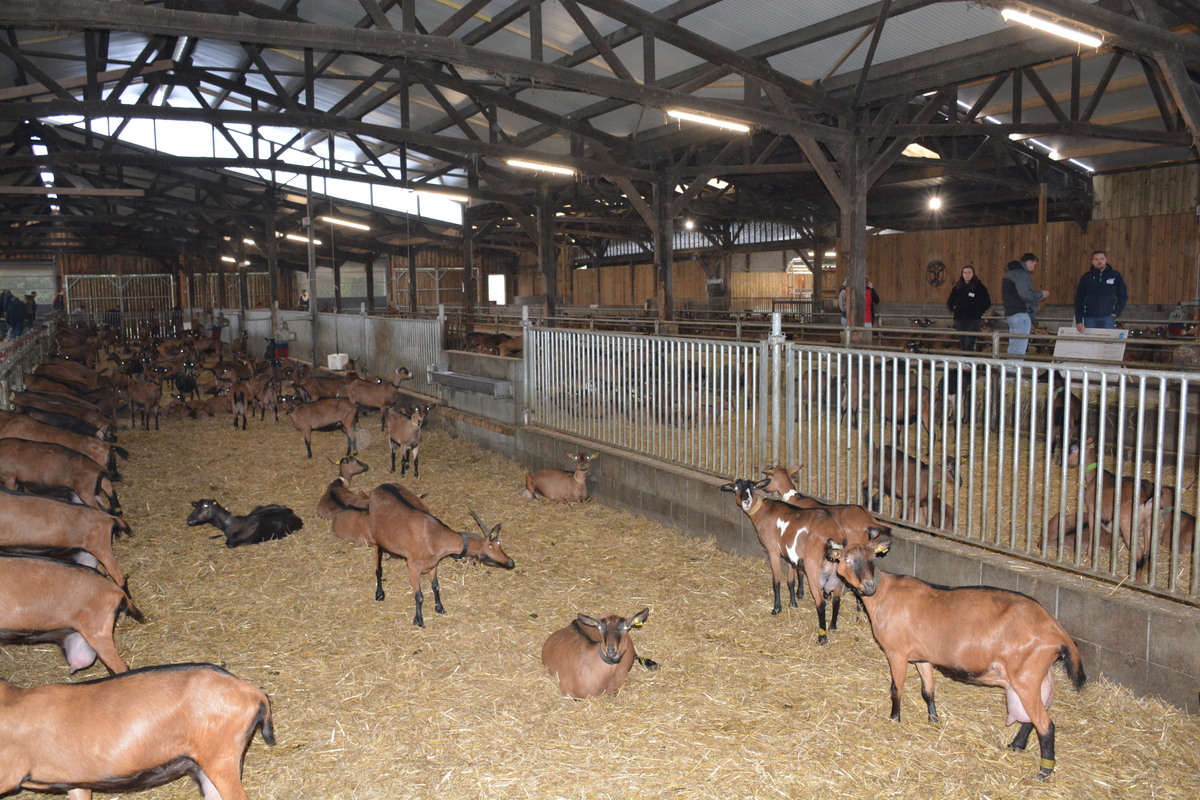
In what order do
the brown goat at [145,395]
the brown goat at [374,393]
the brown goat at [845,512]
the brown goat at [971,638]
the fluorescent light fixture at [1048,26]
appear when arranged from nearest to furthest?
the brown goat at [971,638]
the brown goat at [845,512]
the fluorescent light fixture at [1048,26]
the brown goat at [374,393]
the brown goat at [145,395]

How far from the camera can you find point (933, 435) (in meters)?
5.42

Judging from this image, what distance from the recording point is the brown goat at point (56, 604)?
4.03m

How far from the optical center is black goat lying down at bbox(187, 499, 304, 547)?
23.5 feet

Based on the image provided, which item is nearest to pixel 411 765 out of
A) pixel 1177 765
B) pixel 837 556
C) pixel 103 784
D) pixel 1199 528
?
pixel 103 784

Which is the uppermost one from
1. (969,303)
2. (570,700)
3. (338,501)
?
(969,303)

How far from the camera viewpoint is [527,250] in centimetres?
3812

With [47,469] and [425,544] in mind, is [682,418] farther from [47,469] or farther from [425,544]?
[47,469]

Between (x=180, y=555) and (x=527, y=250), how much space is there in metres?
32.3

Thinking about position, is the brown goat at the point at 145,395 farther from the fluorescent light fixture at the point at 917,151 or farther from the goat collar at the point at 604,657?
the fluorescent light fixture at the point at 917,151

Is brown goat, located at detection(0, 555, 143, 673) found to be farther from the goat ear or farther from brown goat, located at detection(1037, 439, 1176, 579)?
brown goat, located at detection(1037, 439, 1176, 579)

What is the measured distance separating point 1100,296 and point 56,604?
10.8 metres

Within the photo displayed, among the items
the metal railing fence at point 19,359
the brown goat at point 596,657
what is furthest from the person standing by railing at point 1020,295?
the metal railing fence at point 19,359

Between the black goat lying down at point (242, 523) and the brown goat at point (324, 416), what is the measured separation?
11.7 ft

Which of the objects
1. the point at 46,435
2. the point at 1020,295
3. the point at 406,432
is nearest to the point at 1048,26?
the point at 1020,295
